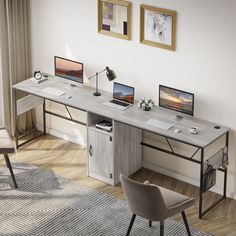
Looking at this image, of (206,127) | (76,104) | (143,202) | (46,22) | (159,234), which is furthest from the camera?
(46,22)

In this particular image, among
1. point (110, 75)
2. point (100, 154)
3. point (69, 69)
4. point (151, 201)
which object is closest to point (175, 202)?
point (151, 201)

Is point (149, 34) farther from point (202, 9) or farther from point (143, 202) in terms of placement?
point (143, 202)

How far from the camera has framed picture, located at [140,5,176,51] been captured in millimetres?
6641

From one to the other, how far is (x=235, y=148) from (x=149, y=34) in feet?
4.87

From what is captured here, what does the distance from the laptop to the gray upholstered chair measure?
148 cm

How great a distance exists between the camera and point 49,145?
7945mm

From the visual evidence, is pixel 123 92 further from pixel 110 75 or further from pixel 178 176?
pixel 178 176

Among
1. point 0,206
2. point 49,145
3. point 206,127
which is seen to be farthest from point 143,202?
point 49,145

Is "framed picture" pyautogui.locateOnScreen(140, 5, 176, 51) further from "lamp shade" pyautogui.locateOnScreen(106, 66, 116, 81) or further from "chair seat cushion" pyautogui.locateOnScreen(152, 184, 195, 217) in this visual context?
"chair seat cushion" pyautogui.locateOnScreen(152, 184, 195, 217)

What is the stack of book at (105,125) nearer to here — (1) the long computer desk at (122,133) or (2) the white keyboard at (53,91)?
(1) the long computer desk at (122,133)

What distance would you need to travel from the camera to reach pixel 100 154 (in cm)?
704

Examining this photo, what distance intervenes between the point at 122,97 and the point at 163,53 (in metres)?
0.68

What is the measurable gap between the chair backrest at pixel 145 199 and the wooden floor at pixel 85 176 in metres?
0.84

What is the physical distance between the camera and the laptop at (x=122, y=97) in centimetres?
700
